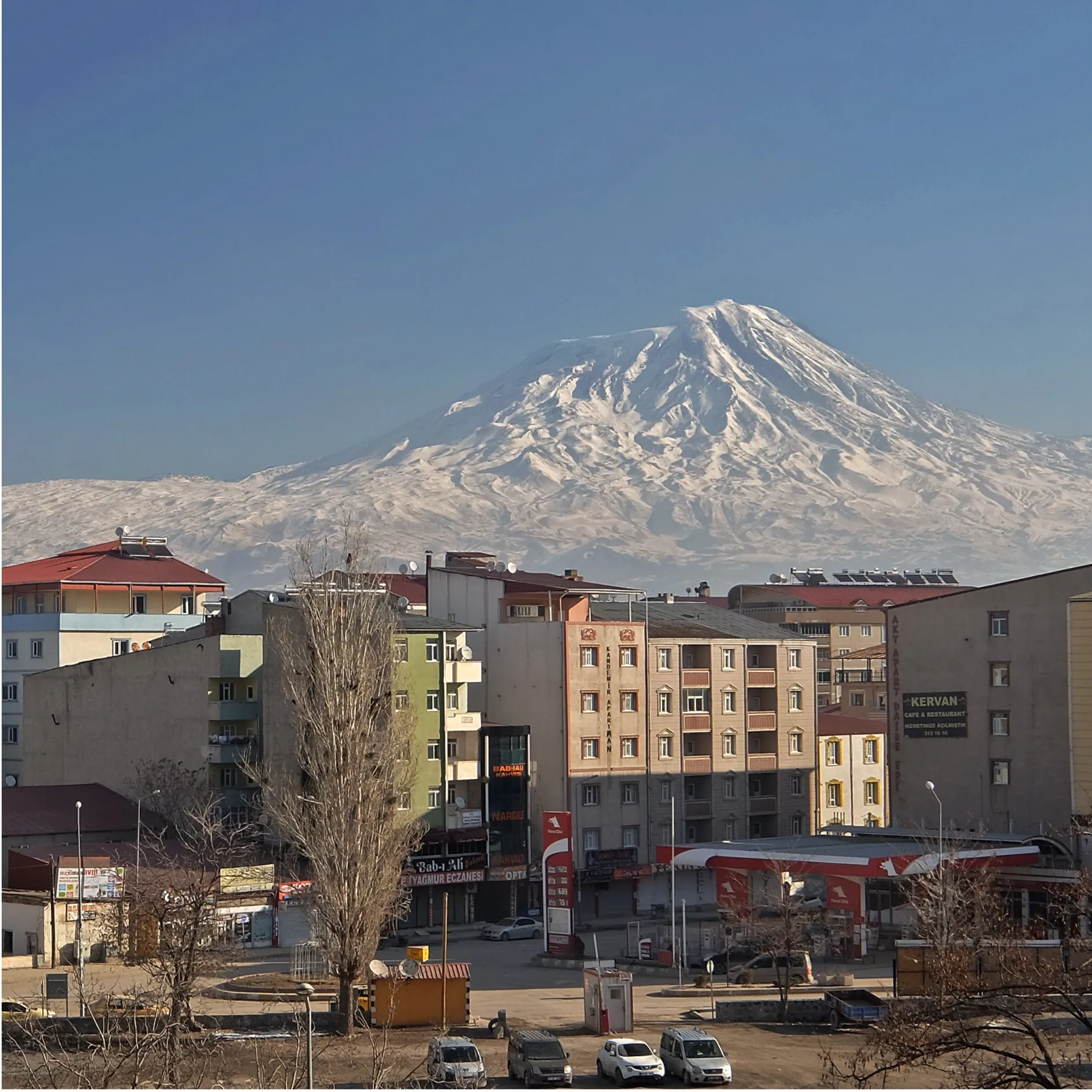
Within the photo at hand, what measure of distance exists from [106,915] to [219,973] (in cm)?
449

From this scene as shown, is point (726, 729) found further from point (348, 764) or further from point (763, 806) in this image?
point (348, 764)

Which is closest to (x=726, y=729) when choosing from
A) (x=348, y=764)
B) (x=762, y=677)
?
(x=762, y=677)

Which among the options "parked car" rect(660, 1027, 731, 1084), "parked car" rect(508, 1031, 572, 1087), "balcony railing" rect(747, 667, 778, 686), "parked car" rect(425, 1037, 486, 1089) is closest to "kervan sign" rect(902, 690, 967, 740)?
"balcony railing" rect(747, 667, 778, 686)

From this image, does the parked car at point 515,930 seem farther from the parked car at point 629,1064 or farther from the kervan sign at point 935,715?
the parked car at point 629,1064

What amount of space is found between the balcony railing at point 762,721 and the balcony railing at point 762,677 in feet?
4.22

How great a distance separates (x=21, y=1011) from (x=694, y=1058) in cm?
1675

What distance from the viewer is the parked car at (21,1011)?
3775 cm

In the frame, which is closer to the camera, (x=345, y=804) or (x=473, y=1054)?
(x=473, y=1054)

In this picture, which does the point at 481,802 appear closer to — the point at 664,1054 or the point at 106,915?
the point at 106,915

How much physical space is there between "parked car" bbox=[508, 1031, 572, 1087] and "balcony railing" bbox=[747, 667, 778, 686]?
1703 inches

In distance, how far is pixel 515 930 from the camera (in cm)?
6178

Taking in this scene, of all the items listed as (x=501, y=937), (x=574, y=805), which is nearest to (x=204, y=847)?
(x=501, y=937)

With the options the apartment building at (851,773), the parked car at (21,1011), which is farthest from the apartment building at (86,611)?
the parked car at (21,1011)

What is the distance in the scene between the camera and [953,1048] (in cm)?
1345
